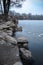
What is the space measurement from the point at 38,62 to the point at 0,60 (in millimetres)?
1389

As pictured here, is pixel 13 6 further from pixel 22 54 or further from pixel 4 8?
pixel 22 54

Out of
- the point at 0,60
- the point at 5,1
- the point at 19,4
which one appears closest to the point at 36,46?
the point at 0,60

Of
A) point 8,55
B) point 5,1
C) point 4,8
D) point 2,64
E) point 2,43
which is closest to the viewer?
point 2,64

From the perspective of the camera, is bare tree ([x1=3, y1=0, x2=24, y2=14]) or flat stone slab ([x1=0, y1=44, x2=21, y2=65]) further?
bare tree ([x1=3, y1=0, x2=24, y2=14])

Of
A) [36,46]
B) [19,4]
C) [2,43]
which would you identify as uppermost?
[19,4]

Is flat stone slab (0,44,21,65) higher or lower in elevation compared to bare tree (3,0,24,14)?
lower

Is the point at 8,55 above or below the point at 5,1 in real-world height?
below

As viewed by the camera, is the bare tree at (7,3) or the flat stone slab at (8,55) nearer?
the flat stone slab at (8,55)

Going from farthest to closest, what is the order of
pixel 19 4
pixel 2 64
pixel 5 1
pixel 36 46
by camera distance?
pixel 19 4, pixel 5 1, pixel 36 46, pixel 2 64

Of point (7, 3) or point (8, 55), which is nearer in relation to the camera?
point (8, 55)

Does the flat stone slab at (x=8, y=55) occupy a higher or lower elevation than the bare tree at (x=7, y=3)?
lower

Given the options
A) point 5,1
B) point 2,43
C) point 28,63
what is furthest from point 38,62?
point 5,1

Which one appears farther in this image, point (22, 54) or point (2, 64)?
point (22, 54)

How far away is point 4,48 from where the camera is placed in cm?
567
